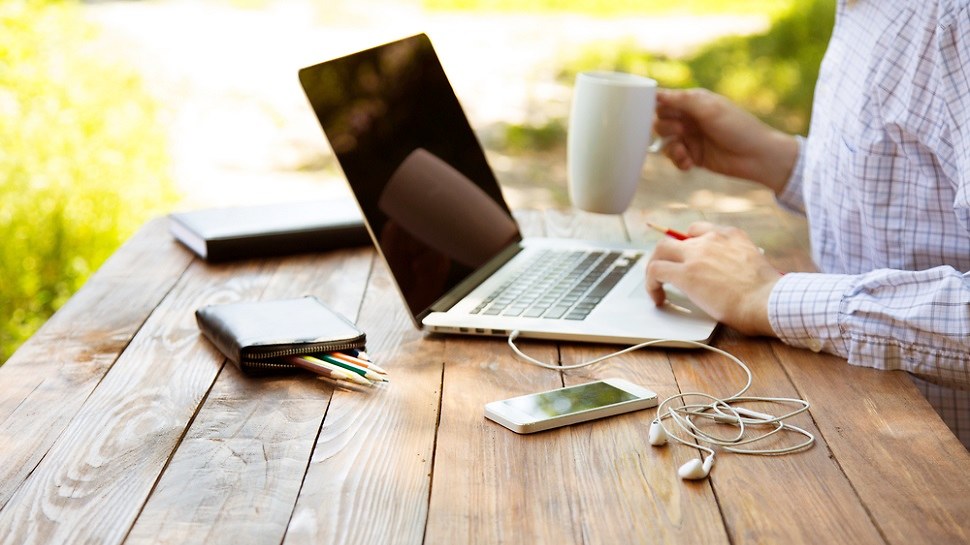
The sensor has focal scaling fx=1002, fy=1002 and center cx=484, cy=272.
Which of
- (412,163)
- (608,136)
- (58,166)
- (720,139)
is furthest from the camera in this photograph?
(58,166)

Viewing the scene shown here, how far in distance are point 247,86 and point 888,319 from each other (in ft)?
15.5

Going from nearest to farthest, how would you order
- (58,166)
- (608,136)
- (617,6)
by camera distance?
(608,136) < (58,166) < (617,6)

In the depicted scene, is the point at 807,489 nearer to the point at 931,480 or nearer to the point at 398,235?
the point at 931,480

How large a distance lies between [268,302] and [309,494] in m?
0.41

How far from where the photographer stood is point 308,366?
1023 mm

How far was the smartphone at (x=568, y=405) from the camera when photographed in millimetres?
909

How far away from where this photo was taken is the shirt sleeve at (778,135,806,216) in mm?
1677

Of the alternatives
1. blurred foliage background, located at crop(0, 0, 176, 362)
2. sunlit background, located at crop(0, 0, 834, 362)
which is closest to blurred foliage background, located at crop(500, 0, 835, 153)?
sunlit background, located at crop(0, 0, 834, 362)

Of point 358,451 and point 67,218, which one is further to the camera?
point 67,218

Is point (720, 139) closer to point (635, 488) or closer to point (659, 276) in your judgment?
point (659, 276)

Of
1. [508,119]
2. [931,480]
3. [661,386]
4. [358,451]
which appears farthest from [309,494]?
[508,119]

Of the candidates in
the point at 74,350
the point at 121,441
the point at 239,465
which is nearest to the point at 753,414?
the point at 239,465

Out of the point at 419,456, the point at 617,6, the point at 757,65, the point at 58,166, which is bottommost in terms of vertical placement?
the point at 757,65

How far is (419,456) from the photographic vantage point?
33.9 inches
